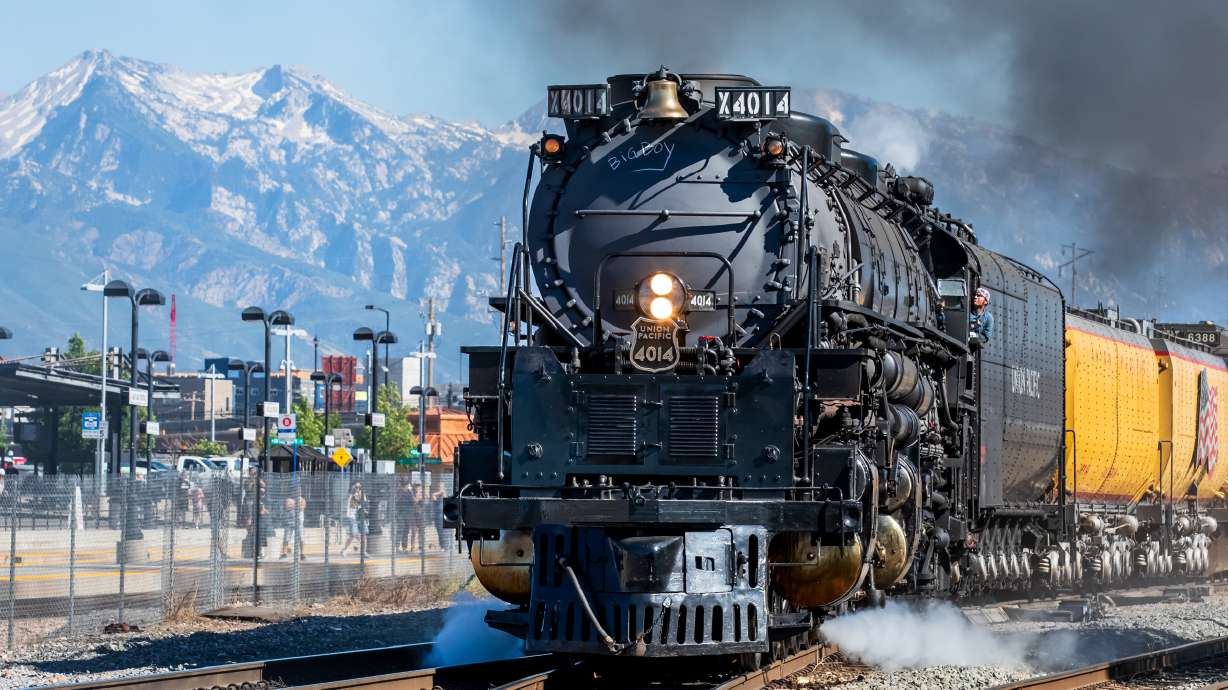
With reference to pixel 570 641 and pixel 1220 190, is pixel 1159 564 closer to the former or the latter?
pixel 1220 190

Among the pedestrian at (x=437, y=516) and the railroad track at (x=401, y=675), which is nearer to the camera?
the railroad track at (x=401, y=675)

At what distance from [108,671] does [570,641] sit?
5861mm

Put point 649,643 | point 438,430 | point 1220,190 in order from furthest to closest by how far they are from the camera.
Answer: point 438,430 < point 1220,190 < point 649,643

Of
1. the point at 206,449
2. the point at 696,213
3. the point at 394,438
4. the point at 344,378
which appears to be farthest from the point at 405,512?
the point at 344,378

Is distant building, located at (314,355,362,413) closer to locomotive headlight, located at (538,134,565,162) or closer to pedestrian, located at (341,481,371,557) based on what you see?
pedestrian, located at (341,481,371,557)

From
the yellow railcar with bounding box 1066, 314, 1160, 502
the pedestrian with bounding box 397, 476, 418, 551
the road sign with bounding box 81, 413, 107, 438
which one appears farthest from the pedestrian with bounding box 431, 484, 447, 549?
the road sign with bounding box 81, 413, 107, 438

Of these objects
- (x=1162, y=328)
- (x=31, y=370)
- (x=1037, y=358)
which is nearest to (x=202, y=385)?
(x=31, y=370)

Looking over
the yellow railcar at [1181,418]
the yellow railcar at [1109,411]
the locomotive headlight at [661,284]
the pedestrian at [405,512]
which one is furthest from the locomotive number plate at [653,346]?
the yellow railcar at [1181,418]

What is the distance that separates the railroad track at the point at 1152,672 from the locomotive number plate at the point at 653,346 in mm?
3764

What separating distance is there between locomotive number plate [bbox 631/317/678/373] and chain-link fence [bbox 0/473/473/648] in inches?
386

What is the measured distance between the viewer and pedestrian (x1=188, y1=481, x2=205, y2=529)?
25625 mm

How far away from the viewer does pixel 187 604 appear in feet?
71.6

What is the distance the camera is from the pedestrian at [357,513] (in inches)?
1127

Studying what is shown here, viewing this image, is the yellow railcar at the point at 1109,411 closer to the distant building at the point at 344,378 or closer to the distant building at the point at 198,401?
the distant building at the point at 198,401
